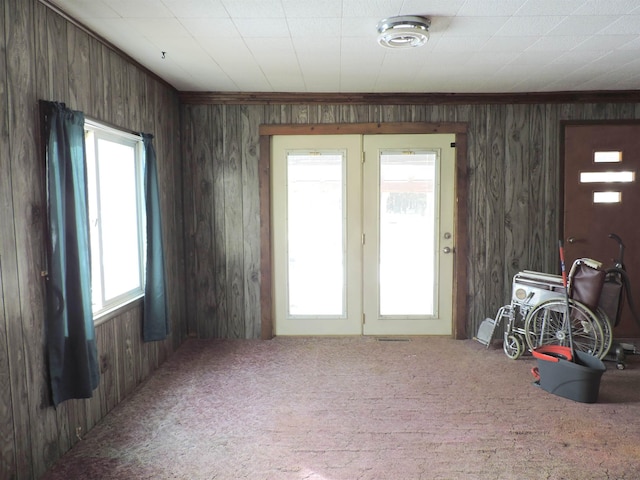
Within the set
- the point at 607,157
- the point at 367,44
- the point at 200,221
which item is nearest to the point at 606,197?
the point at 607,157

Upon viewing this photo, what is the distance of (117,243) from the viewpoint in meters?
3.31

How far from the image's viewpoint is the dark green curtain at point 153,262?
3.49 metres

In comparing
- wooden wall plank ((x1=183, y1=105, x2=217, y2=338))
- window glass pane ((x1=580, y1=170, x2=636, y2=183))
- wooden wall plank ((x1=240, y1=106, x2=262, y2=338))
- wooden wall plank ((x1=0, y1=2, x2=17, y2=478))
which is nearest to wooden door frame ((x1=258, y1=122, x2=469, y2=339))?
wooden wall plank ((x1=240, y1=106, x2=262, y2=338))

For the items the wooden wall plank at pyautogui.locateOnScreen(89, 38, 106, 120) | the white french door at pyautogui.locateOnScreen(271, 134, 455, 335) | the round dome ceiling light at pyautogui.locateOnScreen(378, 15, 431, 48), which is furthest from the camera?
the white french door at pyautogui.locateOnScreen(271, 134, 455, 335)

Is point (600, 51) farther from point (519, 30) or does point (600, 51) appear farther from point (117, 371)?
point (117, 371)

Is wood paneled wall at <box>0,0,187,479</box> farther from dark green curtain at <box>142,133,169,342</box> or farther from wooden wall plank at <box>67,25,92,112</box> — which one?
dark green curtain at <box>142,133,169,342</box>

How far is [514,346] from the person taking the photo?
4016 millimetres

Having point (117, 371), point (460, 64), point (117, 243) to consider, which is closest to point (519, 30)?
point (460, 64)

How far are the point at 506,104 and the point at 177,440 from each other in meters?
3.96

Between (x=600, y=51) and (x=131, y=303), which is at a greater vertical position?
(x=600, y=51)

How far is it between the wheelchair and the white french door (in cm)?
68

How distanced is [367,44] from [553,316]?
9.35 feet

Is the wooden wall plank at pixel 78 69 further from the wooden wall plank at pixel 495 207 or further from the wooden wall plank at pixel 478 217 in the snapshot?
the wooden wall plank at pixel 495 207

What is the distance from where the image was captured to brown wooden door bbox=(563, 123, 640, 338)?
4.37 m
